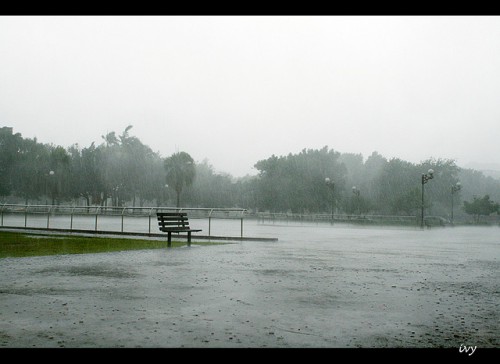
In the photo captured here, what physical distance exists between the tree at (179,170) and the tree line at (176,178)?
0.14m

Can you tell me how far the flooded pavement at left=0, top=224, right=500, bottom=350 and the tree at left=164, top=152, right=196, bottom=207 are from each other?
6299 cm

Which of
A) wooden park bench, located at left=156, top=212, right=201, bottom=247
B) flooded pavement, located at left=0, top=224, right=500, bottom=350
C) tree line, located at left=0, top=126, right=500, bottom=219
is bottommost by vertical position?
flooded pavement, located at left=0, top=224, right=500, bottom=350

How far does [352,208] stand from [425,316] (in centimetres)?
6578

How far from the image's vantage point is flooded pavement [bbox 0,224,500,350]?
16.2ft

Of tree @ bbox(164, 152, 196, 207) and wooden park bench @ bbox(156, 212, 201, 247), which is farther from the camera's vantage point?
tree @ bbox(164, 152, 196, 207)

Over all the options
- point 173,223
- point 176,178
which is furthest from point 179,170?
point 173,223

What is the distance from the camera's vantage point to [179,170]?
74562mm

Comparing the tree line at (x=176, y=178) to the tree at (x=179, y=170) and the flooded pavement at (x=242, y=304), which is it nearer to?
the tree at (x=179, y=170)

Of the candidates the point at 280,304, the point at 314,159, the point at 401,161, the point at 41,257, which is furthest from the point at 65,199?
the point at 280,304

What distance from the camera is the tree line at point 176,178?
253 ft

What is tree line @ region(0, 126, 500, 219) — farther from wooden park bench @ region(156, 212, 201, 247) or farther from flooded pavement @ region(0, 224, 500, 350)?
flooded pavement @ region(0, 224, 500, 350)

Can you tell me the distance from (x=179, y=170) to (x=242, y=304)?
68648 millimetres

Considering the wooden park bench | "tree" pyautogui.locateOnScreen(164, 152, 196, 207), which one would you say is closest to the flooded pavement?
the wooden park bench
